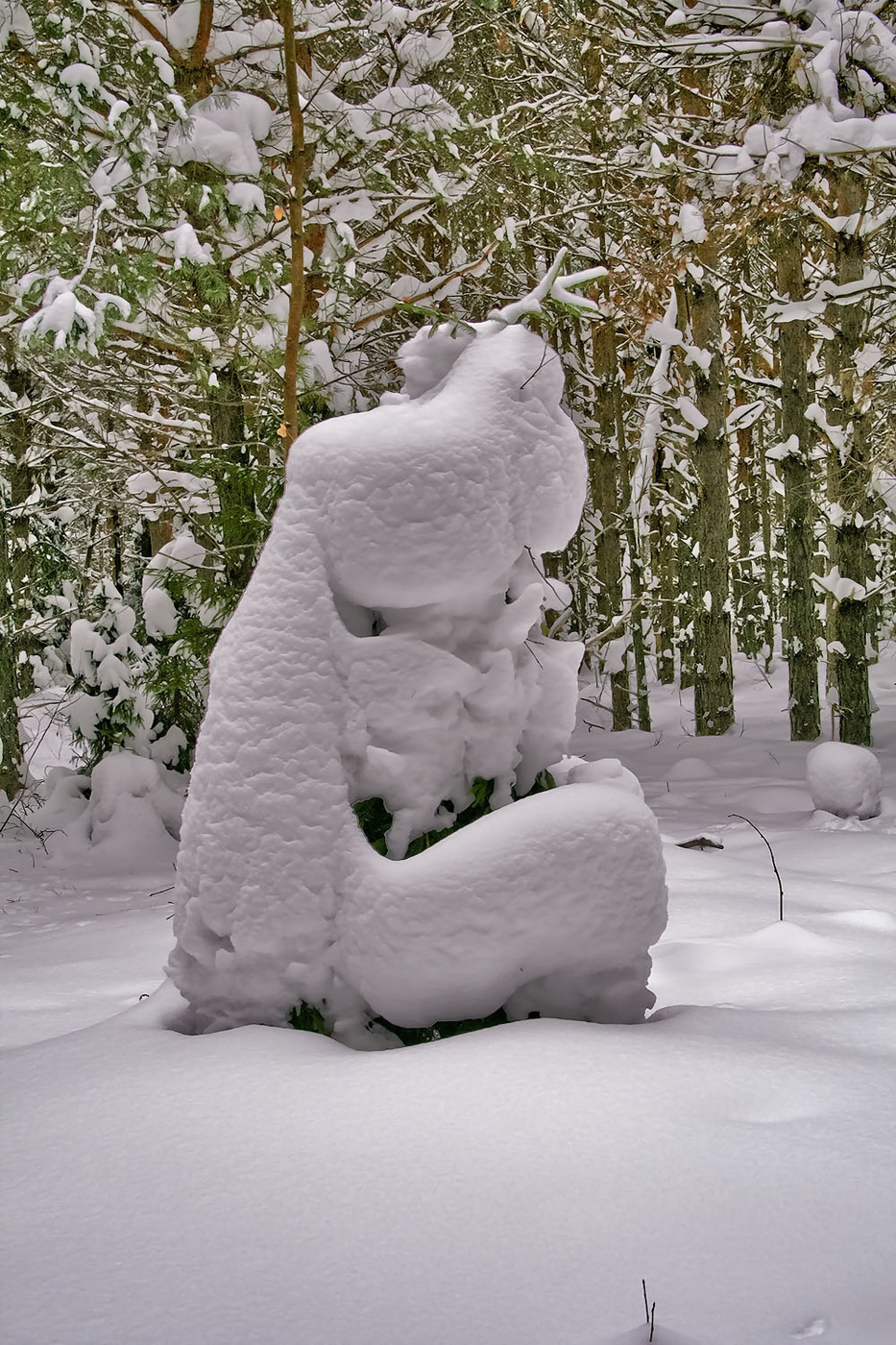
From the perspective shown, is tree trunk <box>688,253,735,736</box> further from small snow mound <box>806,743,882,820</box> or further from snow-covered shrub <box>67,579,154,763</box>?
snow-covered shrub <box>67,579,154,763</box>

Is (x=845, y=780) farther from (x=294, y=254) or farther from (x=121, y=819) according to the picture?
(x=121, y=819)

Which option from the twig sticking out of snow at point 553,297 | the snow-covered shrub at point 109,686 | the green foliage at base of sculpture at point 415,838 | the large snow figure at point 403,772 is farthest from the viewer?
the snow-covered shrub at point 109,686

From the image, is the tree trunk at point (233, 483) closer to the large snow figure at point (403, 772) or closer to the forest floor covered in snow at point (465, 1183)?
the large snow figure at point (403, 772)

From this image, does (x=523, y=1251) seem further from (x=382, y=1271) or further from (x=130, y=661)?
(x=130, y=661)

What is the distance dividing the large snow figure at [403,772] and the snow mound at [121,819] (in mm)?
5731

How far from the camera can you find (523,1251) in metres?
1.69

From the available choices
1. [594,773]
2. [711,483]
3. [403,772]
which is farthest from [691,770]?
[403,772]

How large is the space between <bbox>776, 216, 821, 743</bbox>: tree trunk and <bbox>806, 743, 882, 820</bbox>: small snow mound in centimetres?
389

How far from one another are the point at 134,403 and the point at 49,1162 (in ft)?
40.0

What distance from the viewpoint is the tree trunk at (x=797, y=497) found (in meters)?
11.0

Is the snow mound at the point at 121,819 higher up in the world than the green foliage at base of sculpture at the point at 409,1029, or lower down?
lower down

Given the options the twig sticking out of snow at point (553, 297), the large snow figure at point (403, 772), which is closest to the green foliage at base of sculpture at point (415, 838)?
the large snow figure at point (403, 772)

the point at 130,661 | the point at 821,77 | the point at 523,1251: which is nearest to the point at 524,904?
the point at 523,1251

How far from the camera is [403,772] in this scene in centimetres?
284
